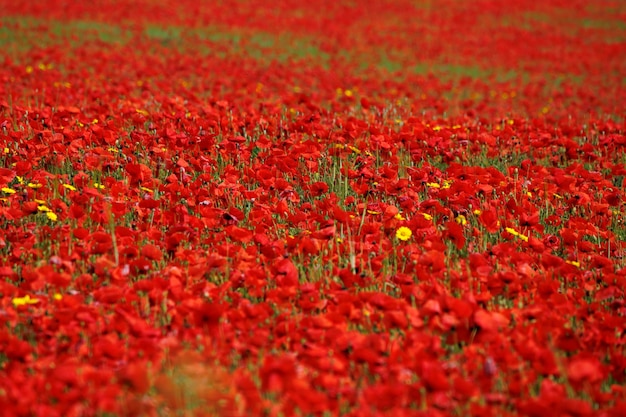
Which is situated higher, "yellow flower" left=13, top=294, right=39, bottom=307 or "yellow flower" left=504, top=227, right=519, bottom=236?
"yellow flower" left=13, top=294, right=39, bottom=307

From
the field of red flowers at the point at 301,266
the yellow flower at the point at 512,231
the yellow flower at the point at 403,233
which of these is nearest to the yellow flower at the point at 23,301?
the field of red flowers at the point at 301,266

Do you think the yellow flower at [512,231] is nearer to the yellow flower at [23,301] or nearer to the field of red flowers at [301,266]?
the field of red flowers at [301,266]

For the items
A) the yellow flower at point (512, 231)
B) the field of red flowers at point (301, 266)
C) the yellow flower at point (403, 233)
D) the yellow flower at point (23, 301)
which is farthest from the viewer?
the yellow flower at point (512, 231)

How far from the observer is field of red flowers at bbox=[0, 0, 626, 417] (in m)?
2.45

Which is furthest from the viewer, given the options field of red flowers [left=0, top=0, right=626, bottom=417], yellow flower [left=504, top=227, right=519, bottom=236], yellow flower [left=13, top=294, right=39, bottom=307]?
yellow flower [left=504, top=227, right=519, bottom=236]

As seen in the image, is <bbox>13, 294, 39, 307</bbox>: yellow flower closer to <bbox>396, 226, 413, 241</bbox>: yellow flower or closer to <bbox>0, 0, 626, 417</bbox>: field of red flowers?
<bbox>0, 0, 626, 417</bbox>: field of red flowers

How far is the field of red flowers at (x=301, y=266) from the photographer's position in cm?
245

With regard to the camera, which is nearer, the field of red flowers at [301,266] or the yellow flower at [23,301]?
the field of red flowers at [301,266]

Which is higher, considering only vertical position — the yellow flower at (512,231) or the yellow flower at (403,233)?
the yellow flower at (403,233)

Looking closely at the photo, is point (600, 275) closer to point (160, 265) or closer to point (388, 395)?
point (388, 395)

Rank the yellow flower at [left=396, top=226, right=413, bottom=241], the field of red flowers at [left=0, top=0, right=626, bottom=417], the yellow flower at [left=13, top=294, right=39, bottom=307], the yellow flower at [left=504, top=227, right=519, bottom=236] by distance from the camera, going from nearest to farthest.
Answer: the field of red flowers at [left=0, top=0, right=626, bottom=417] → the yellow flower at [left=13, top=294, right=39, bottom=307] → the yellow flower at [left=396, top=226, right=413, bottom=241] → the yellow flower at [left=504, top=227, right=519, bottom=236]

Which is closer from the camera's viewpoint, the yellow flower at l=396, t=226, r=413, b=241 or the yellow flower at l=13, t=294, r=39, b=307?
the yellow flower at l=13, t=294, r=39, b=307

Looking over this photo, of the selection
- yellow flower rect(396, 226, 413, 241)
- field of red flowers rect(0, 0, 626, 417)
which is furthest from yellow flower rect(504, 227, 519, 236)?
yellow flower rect(396, 226, 413, 241)

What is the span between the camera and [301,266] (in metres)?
3.51
